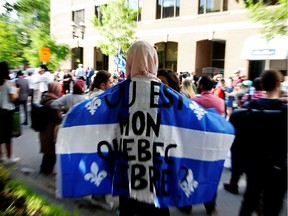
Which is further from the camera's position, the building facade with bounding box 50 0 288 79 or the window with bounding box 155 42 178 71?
the window with bounding box 155 42 178 71

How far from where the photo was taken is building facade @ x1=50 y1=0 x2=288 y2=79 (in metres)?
18.7

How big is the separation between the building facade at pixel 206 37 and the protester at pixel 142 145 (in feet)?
50.6

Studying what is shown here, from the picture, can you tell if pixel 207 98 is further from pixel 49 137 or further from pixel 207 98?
pixel 49 137

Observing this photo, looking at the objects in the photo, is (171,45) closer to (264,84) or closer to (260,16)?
(260,16)

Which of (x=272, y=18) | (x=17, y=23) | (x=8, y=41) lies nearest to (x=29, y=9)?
(x=17, y=23)

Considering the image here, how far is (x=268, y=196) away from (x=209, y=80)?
2124 millimetres

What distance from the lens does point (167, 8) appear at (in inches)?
933

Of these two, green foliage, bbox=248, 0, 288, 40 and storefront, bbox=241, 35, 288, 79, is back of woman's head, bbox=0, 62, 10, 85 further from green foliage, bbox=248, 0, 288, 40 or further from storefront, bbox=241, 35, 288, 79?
storefront, bbox=241, 35, 288, 79

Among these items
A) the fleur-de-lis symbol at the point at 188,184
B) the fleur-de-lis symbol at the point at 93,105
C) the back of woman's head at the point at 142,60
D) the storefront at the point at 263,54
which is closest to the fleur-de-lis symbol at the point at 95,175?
the fleur-de-lis symbol at the point at 93,105

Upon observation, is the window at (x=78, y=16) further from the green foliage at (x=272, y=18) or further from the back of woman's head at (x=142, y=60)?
the back of woman's head at (x=142, y=60)

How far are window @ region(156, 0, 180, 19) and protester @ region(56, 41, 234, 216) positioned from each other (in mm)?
21655

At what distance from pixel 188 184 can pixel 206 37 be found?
1985 cm

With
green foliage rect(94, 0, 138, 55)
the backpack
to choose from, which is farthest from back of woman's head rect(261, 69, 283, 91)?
green foliage rect(94, 0, 138, 55)

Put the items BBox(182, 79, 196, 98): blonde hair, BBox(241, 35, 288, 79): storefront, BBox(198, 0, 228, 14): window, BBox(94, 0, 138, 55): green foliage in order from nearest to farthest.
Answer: BBox(182, 79, 196, 98): blonde hair, BBox(241, 35, 288, 79): storefront, BBox(198, 0, 228, 14): window, BBox(94, 0, 138, 55): green foliage
